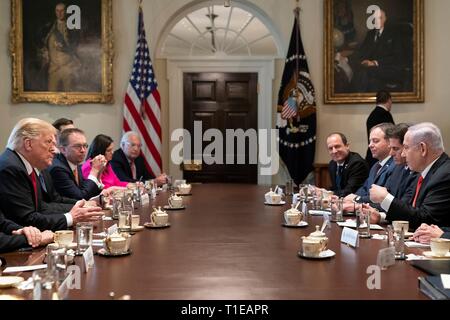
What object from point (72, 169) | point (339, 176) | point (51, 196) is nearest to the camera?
point (51, 196)

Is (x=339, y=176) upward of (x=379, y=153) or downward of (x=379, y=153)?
downward

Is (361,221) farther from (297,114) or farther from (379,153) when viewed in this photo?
(297,114)

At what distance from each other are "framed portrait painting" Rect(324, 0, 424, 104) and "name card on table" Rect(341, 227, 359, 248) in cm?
518

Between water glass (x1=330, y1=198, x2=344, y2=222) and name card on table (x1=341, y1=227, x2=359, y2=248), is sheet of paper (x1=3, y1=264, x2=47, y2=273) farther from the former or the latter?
water glass (x1=330, y1=198, x2=344, y2=222)

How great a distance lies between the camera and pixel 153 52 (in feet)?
26.0

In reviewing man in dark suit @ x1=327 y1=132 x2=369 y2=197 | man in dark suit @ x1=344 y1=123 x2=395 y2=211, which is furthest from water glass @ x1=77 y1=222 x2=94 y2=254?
man in dark suit @ x1=327 y1=132 x2=369 y2=197

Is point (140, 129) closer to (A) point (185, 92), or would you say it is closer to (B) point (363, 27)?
(A) point (185, 92)

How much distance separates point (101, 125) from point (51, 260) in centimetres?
606

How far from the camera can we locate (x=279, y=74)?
8203 millimetres

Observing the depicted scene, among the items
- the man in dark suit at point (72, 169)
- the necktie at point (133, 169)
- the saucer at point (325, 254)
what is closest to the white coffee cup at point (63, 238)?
the saucer at point (325, 254)

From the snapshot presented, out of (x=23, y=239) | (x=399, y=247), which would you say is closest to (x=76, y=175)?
(x=23, y=239)

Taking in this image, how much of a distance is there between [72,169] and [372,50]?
4578 mm

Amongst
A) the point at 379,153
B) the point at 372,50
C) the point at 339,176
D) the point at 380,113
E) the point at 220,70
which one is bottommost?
the point at 339,176
